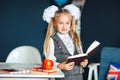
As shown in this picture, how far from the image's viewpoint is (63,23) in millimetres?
2541

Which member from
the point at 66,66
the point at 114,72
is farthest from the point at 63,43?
the point at 114,72

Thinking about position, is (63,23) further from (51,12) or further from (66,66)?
(66,66)

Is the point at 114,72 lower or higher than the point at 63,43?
lower

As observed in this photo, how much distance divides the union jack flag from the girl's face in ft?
1.64

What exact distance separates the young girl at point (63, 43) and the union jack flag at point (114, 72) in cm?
23

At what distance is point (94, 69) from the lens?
3303mm

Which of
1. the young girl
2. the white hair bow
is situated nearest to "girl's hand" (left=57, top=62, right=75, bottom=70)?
the young girl

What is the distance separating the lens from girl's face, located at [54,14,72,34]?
100.0 inches

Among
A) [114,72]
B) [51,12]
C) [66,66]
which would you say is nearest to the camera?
[66,66]

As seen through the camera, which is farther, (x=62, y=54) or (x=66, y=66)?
(x=62, y=54)

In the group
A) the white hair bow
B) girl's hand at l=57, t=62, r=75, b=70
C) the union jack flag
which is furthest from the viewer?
the white hair bow

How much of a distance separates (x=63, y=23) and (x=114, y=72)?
0.60m

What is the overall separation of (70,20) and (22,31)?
111cm

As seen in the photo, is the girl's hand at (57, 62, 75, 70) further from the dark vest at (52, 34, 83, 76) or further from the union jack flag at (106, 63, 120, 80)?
the union jack flag at (106, 63, 120, 80)
